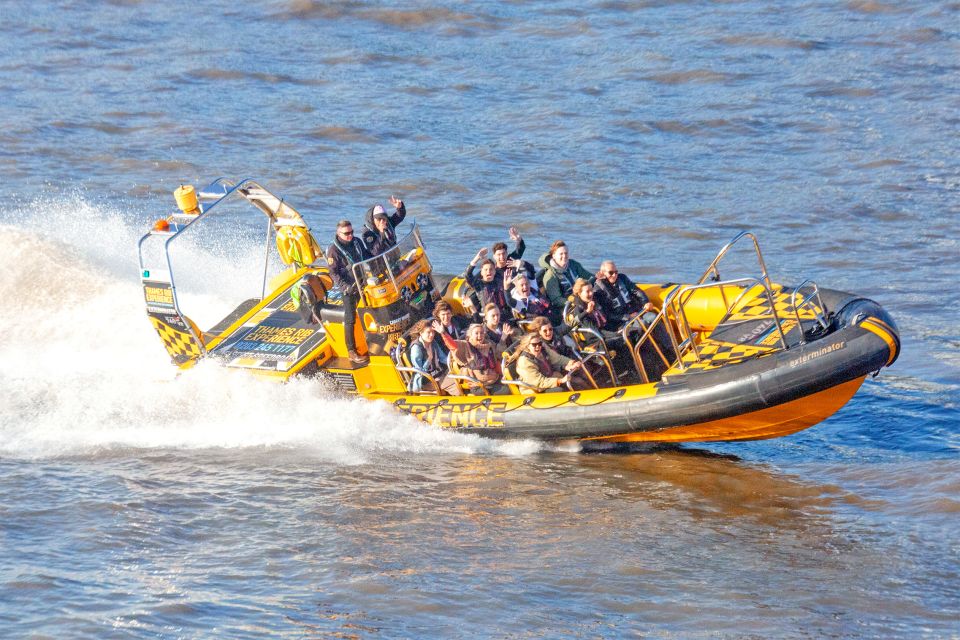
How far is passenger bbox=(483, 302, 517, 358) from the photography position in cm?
1101

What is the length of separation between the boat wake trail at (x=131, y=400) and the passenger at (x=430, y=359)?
1.33 feet

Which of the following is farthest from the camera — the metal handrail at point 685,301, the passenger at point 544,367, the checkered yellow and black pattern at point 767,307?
the passenger at point 544,367

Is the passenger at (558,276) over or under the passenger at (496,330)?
over

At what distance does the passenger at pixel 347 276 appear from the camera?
37.5ft

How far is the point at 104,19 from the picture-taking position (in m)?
28.3

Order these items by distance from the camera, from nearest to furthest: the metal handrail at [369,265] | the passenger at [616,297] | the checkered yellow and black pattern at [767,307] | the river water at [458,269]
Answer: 1. the river water at [458,269]
2. the checkered yellow and black pattern at [767,307]
3. the passenger at [616,297]
4. the metal handrail at [369,265]

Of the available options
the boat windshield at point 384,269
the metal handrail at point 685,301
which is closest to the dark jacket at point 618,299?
the metal handrail at point 685,301

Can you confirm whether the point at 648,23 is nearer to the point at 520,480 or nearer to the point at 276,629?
the point at 520,480

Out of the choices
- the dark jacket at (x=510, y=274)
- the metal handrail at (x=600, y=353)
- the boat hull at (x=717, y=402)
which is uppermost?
the dark jacket at (x=510, y=274)

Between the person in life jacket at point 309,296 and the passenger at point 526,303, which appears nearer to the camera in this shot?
the passenger at point 526,303

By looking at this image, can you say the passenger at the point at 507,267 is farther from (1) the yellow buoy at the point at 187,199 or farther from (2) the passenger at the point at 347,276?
(1) the yellow buoy at the point at 187,199

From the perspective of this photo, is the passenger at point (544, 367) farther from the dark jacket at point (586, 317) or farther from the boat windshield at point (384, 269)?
the boat windshield at point (384, 269)

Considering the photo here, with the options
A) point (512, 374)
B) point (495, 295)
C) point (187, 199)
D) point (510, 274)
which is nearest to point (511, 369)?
point (512, 374)

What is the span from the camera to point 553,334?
1088 cm
